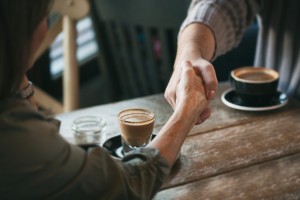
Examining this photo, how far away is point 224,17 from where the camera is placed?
141cm

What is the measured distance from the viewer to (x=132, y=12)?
2.38 m

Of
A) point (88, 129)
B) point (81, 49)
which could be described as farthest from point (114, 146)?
point (81, 49)

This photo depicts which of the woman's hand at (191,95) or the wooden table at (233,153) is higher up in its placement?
the woman's hand at (191,95)

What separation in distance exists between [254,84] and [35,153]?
2.30ft

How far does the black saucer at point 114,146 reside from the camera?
1.02m

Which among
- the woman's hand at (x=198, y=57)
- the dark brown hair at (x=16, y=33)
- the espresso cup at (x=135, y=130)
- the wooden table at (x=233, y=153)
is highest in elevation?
the dark brown hair at (x=16, y=33)

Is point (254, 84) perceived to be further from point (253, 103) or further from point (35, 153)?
point (35, 153)

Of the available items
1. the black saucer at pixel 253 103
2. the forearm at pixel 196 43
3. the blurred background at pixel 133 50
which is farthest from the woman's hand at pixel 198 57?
the blurred background at pixel 133 50

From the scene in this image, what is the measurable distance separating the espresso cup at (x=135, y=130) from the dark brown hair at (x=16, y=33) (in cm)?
37

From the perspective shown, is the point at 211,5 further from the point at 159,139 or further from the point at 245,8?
the point at 159,139

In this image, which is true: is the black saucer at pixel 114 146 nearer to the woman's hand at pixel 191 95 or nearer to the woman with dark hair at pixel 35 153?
the woman's hand at pixel 191 95

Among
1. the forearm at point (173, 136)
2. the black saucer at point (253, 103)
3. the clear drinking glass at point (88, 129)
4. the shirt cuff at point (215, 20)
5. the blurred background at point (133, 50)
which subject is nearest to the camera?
the forearm at point (173, 136)

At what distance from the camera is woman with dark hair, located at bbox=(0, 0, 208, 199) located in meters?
0.63

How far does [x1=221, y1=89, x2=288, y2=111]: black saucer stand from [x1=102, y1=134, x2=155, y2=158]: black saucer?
1.05ft
